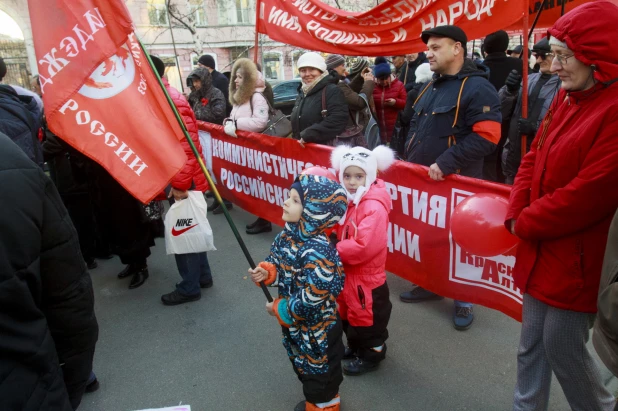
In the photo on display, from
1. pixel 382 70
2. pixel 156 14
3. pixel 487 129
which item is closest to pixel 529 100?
pixel 487 129

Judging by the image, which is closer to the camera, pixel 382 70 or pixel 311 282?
pixel 311 282

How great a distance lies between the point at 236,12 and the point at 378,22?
→ 27.4 m

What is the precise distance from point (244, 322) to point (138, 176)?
6.09 ft

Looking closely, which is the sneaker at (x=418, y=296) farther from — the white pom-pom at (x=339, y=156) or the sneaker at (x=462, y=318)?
the white pom-pom at (x=339, y=156)

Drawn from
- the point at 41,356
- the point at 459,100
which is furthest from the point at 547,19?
the point at 41,356

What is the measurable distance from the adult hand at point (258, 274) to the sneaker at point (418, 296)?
→ 1.80 meters

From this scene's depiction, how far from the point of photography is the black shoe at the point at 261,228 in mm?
5588

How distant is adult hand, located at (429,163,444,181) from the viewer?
3.25 metres

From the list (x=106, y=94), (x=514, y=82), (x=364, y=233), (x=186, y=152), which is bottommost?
(x=364, y=233)

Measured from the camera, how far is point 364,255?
2.68 meters

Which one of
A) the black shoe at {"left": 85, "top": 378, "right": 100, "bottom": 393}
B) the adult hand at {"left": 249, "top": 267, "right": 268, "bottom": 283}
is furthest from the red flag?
the black shoe at {"left": 85, "top": 378, "right": 100, "bottom": 393}

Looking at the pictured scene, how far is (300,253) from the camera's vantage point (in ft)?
7.52

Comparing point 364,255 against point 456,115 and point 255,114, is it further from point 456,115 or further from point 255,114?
point 255,114

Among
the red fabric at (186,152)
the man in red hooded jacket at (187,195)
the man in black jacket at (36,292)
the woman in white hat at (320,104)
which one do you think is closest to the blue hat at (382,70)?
the woman in white hat at (320,104)
